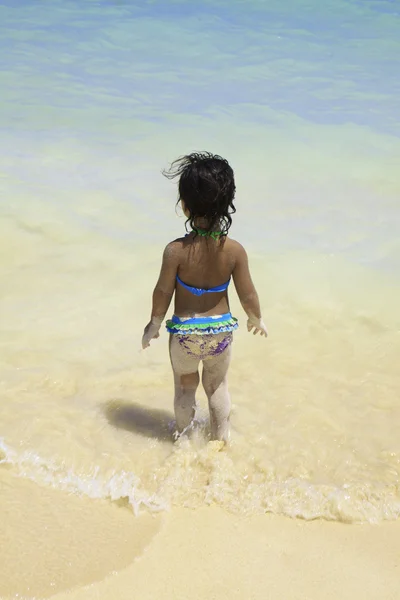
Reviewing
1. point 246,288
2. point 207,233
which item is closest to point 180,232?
point 246,288

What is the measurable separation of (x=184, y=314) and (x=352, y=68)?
8.49m

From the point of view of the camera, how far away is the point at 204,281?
2.90 metres

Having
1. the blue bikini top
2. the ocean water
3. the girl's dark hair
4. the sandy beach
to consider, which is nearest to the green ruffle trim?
the blue bikini top

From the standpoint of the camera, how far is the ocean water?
3.11 meters

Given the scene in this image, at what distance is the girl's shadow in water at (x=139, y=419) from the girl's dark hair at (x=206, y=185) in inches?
47.2

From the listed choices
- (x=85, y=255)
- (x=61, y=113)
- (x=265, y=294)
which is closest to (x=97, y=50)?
(x=61, y=113)

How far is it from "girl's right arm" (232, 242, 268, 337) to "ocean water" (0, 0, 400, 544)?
2.14ft

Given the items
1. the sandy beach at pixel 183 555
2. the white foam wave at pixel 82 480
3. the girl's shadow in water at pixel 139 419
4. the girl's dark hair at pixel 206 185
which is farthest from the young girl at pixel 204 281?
the sandy beach at pixel 183 555

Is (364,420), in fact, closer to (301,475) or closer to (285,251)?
(301,475)

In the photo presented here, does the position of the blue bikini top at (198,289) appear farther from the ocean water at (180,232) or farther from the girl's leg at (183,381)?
the ocean water at (180,232)

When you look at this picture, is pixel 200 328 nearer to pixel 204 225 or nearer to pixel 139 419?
pixel 204 225

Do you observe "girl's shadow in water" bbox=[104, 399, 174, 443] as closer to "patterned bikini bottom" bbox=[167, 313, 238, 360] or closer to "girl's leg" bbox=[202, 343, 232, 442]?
"girl's leg" bbox=[202, 343, 232, 442]

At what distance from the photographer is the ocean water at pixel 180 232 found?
10.2ft

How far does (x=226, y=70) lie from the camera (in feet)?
33.0
